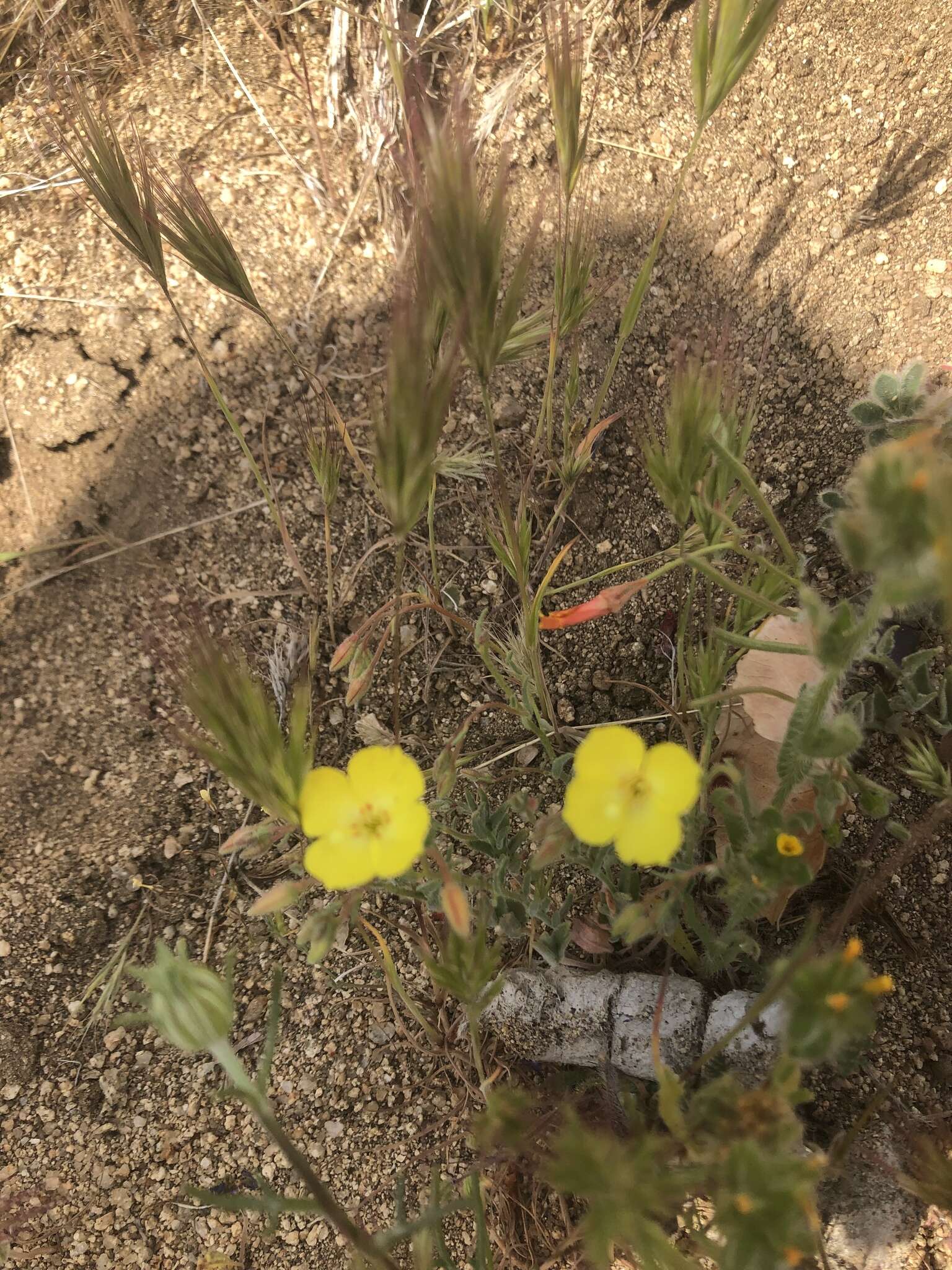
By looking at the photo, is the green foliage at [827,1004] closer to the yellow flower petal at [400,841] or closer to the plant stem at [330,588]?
the yellow flower petal at [400,841]

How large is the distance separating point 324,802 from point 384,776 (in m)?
0.08

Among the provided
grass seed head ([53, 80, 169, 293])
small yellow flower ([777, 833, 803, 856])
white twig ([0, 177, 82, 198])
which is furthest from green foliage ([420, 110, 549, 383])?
white twig ([0, 177, 82, 198])

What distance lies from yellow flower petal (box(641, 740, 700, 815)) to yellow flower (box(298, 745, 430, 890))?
0.91 feet

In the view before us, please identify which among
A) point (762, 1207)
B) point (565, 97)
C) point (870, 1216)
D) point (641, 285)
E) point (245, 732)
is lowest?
point (870, 1216)

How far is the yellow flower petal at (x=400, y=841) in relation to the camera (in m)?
0.98

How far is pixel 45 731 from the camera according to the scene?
Result: 1.86 meters

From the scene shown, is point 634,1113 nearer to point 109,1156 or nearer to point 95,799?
point 109,1156

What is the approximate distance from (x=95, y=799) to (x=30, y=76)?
6.49ft

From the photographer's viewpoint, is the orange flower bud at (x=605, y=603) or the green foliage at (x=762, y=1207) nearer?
the green foliage at (x=762, y=1207)

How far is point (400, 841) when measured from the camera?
1007 mm

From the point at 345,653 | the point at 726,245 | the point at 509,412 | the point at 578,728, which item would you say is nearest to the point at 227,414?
the point at 345,653

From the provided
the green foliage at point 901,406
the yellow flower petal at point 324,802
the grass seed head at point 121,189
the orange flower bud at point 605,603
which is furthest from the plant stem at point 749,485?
the grass seed head at point 121,189

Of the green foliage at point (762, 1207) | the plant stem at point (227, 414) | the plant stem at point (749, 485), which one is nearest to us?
the green foliage at point (762, 1207)

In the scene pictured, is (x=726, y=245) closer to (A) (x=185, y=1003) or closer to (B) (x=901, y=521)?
(B) (x=901, y=521)
